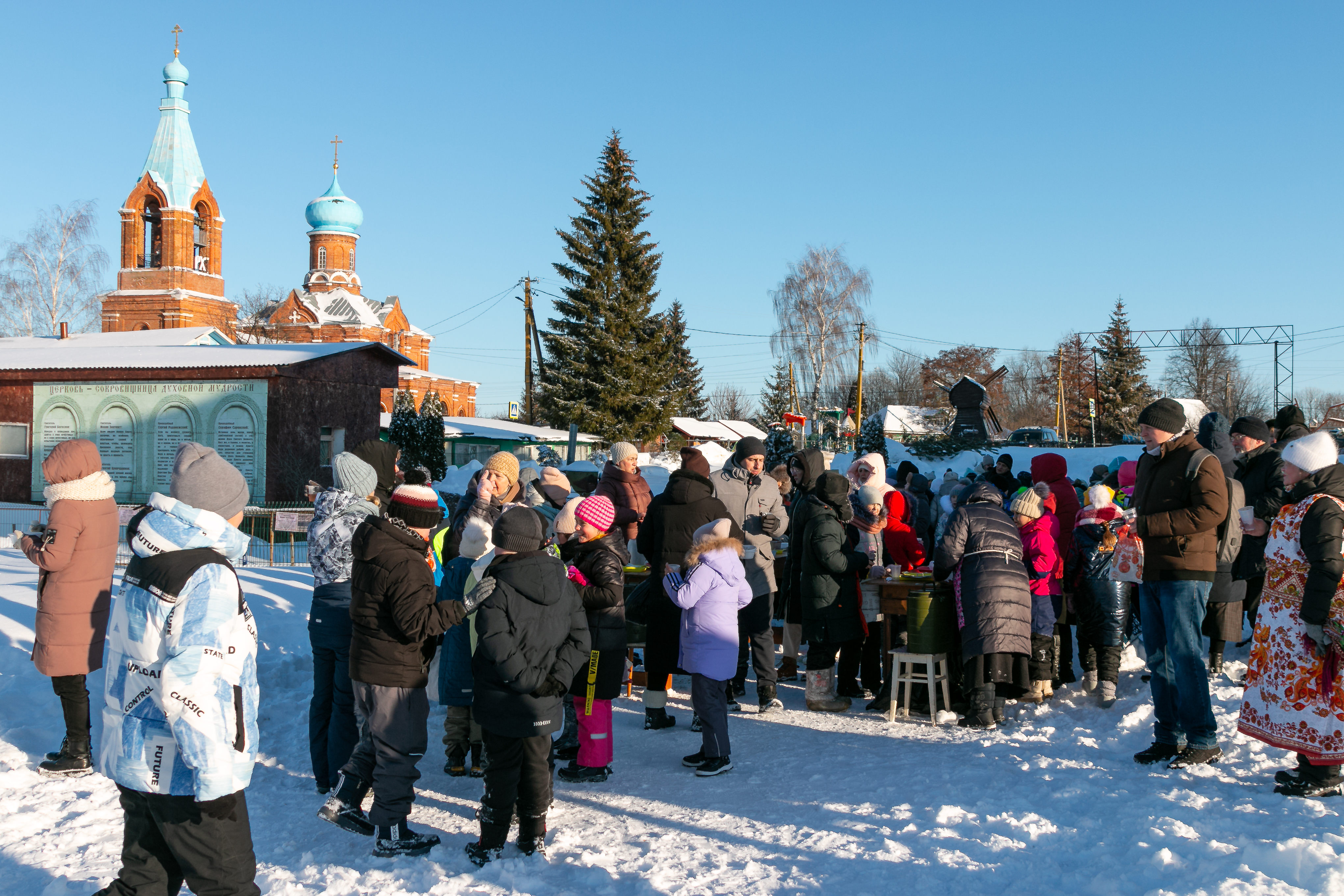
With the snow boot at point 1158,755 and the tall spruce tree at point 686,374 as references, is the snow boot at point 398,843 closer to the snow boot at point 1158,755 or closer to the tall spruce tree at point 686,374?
the snow boot at point 1158,755

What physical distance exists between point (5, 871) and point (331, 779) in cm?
158

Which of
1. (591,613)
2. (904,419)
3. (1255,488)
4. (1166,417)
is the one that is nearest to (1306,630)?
(1166,417)

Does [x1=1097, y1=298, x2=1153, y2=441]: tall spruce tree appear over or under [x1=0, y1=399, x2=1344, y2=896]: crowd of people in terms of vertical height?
over

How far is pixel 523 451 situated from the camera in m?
34.8

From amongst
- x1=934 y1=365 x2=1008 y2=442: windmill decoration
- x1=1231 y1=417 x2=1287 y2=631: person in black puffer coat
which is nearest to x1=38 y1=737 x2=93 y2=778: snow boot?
x1=1231 y1=417 x2=1287 y2=631: person in black puffer coat

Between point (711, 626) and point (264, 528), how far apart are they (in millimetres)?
15892

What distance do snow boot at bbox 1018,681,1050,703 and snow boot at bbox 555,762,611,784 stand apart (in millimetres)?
3554

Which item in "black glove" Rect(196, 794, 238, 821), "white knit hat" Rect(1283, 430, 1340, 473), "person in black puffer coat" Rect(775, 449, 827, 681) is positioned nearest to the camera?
"black glove" Rect(196, 794, 238, 821)

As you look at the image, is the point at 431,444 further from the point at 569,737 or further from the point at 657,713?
the point at 569,737

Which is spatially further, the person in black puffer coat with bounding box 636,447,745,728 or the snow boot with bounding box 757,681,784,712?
the snow boot with bounding box 757,681,784,712

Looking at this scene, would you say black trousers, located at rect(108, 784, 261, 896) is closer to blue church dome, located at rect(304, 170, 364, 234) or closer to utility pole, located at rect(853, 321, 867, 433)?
utility pole, located at rect(853, 321, 867, 433)

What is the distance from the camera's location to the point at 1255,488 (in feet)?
23.4

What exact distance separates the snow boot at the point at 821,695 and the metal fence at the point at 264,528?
232 inches

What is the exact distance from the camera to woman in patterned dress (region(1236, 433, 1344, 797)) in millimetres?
4938
